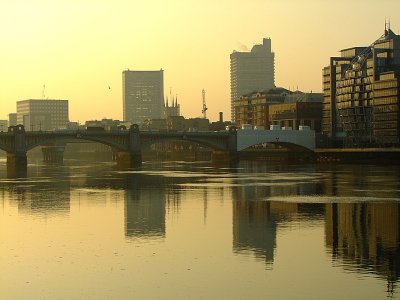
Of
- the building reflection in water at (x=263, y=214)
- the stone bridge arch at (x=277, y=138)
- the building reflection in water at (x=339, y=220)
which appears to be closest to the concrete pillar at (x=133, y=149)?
the stone bridge arch at (x=277, y=138)

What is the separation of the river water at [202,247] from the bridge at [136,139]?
89.7 metres

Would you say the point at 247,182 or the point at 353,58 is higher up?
the point at 353,58

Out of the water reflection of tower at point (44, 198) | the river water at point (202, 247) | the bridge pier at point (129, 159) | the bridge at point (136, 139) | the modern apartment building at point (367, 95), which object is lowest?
the river water at point (202, 247)

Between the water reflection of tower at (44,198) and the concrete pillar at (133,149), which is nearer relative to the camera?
the water reflection of tower at (44,198)

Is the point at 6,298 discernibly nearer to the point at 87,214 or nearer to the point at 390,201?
the point at 87,214

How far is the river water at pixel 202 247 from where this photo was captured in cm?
2862

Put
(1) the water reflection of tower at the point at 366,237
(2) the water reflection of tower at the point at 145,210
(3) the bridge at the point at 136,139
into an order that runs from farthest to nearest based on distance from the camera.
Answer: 1. (3) the bridge at the point at 136,139
2. (2) the water reflection of tower at the point at 145,210
3. (1) the water reflection of tower at the point at 366,237

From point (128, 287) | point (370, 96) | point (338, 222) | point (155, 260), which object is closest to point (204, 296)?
point (128, 287)

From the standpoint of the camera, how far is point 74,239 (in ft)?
134

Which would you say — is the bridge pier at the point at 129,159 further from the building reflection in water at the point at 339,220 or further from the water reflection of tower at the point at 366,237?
the water reflection of tower at the point at 366,237

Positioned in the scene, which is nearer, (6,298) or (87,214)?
(6,298)

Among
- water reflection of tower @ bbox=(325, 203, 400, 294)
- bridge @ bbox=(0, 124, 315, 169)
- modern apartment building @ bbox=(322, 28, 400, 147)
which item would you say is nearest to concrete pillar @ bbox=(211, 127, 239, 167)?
bridge @ bbox=(0, 124, 315, 169)

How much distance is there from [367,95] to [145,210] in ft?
447

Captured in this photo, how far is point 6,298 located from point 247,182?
63124mm
